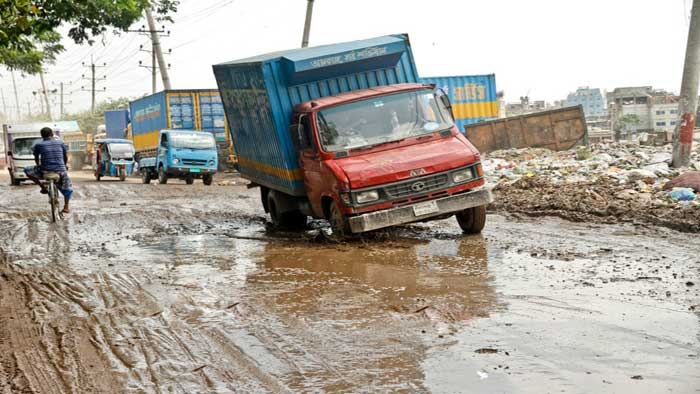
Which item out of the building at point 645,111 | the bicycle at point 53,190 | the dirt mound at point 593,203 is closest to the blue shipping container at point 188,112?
the bicycle at point 53,190

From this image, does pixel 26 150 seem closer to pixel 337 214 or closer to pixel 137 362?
pixel 337 214

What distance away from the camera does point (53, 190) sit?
48.2ft

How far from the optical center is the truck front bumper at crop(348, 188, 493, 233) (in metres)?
9.85

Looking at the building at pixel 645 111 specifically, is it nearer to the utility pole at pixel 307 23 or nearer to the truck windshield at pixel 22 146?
the utility pole at pixel 307 23

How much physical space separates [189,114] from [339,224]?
24966 mm

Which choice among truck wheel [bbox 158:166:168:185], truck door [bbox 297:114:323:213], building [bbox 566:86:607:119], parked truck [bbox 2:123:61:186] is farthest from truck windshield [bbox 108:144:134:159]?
building [bbox 566:86:607:119]

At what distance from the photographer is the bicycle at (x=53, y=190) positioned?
47.8ft

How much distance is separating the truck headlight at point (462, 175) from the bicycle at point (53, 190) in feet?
25.9

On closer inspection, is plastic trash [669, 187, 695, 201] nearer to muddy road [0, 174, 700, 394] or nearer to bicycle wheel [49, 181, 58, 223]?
muddy road [0, 174, 700, 394]

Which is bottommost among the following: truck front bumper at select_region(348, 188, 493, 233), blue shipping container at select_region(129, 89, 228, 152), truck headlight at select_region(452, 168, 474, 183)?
truck front bumper at select_region(348, 188, 493, 233)

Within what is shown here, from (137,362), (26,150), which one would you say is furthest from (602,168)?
(26,150)

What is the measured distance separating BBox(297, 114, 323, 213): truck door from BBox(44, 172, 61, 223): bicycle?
5758 mm

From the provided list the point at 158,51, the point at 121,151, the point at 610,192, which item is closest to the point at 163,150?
the point at 121,151

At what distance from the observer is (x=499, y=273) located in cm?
811
